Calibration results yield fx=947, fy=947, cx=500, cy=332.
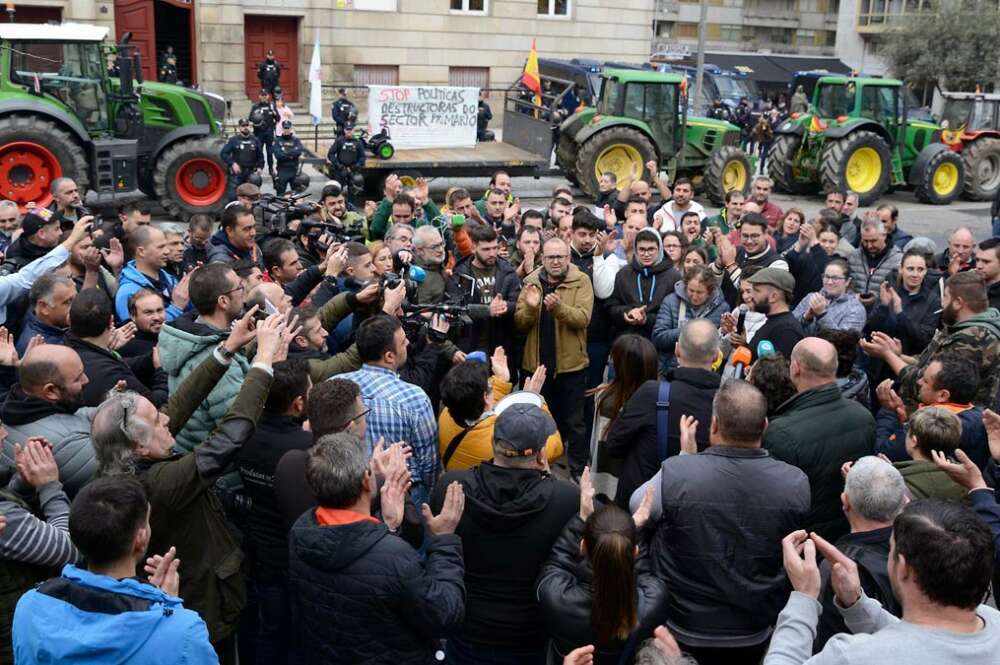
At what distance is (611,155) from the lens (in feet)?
53.3

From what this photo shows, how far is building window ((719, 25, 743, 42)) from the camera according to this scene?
46.1 meters

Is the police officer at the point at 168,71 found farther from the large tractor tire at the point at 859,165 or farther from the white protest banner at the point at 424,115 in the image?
the large tractor tire at the point at 859,165

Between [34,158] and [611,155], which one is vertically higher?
[611,155]

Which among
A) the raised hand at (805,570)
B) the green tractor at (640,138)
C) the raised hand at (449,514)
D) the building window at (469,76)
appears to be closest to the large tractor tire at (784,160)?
the green tractor at (640,138)

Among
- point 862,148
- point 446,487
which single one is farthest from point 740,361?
point 862,148

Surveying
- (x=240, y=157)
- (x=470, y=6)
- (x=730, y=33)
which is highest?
(x=730, y=33)

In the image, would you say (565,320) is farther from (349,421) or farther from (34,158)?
(34,158)

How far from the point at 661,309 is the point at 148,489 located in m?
3.81

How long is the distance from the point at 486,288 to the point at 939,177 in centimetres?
1452

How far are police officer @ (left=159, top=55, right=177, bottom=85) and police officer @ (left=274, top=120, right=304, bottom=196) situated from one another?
28.8ft

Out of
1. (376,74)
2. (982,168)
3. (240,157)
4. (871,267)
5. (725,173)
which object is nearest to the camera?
(871,267)

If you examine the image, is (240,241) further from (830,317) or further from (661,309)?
(830,317)

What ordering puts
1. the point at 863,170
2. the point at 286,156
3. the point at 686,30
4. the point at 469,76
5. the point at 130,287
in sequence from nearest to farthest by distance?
the point at 130,287 → the point at 286,156 → the point at 863,170 → the point at 469,76 → the point at 686,30

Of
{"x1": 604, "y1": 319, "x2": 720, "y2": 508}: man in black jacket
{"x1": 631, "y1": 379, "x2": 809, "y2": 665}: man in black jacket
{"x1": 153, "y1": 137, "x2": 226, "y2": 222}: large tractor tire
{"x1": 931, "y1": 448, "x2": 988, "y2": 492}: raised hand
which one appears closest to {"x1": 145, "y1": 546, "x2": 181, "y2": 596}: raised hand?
{"x1": 631, "y1": 379, "x2": 809, "y2": 665}: man in black jacket
